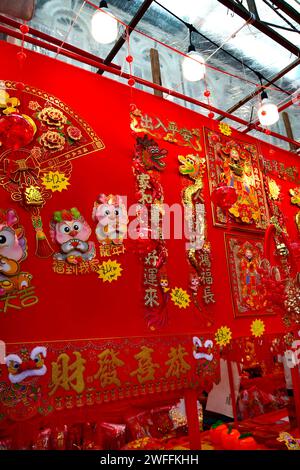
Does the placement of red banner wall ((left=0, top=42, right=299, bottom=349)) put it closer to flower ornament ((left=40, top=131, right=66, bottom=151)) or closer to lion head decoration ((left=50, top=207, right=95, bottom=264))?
lion head decoration ((left=50, top=207, right=95, bottom=264))

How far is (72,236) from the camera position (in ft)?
7.82

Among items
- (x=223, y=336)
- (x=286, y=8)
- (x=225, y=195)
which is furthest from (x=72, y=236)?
(x=286, y=8)

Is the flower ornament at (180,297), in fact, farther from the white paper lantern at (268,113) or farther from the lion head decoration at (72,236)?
the white paper lantern at (268,113)

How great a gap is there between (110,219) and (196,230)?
0.90 metres

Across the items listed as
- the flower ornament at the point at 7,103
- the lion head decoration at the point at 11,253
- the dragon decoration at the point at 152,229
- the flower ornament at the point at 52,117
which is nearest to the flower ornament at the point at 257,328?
the dragon decoration at the point at 152,229

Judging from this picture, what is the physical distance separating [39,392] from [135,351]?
0.67 m

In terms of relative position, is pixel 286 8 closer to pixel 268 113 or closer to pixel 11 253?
pixel 268 113

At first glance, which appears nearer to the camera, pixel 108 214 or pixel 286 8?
pixel 108 214

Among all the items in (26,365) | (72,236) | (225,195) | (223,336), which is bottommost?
(26,365)

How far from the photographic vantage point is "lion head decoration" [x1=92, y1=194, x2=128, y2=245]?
2.54 m

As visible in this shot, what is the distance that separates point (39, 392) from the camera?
6.39 ft

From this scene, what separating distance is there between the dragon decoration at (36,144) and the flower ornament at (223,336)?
1.56 metres

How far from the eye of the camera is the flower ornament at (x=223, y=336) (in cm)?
279
